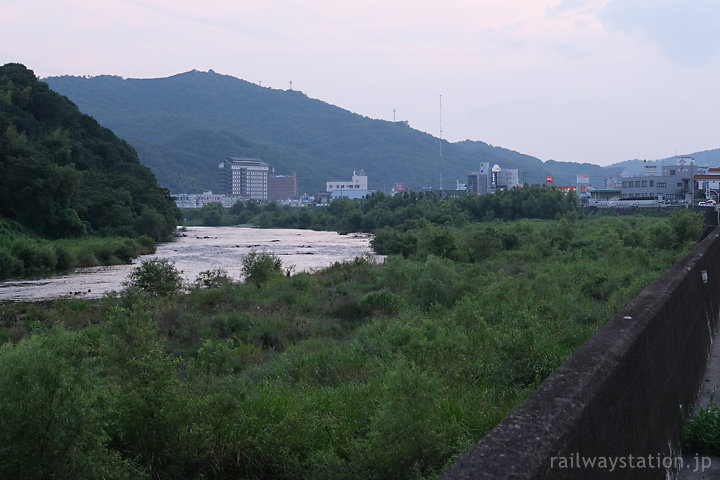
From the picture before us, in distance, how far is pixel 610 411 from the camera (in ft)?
12.5

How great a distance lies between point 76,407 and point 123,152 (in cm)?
8172

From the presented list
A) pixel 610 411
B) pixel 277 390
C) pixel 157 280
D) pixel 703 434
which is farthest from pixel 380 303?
pixel 610 411

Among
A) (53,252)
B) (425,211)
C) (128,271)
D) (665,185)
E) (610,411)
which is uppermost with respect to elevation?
(665,185)

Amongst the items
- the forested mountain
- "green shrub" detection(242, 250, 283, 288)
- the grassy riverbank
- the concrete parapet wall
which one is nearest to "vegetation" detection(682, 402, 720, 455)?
the concrete parapet wall

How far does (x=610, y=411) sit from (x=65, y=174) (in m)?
55.6

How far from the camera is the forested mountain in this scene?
51188 mm

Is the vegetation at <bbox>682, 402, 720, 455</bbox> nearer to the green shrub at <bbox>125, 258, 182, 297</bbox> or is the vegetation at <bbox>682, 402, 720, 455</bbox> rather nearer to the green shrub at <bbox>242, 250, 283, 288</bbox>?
the green shrub at <bbox>125, 258, 182, 297</bbox>

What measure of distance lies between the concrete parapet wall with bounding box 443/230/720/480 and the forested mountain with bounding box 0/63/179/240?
172 ft

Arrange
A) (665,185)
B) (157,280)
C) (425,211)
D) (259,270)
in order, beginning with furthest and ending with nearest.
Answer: (665,185) < (425,211) < (259,270) < (157,280)

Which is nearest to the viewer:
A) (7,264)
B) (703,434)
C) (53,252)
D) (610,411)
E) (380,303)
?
(610,411)

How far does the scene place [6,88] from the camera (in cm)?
6612

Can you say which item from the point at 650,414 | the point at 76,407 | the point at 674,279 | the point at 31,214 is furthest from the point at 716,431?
the point at 31,214

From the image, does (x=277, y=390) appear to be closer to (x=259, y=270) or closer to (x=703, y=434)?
(x=703, y=434)

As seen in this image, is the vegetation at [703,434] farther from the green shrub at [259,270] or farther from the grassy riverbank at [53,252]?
the grassy riverbank at [53,252]
